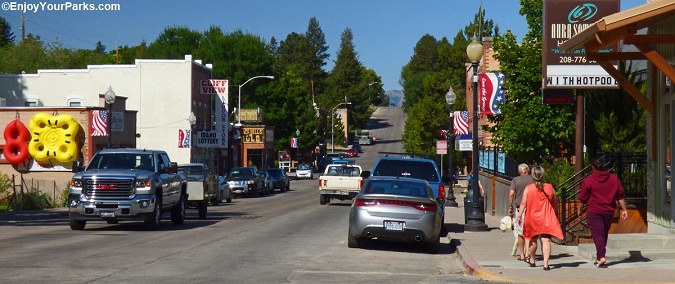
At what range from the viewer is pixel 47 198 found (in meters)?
38.0

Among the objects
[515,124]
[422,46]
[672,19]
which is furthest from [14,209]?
[422,46]

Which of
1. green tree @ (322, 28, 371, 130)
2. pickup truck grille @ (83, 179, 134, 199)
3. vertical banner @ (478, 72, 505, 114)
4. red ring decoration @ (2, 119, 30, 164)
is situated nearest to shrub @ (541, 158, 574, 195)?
vertical banner @ (478, 72, 505, 114)

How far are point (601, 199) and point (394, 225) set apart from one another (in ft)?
16.5

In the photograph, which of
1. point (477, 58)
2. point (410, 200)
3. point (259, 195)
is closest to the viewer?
point (410, 200)

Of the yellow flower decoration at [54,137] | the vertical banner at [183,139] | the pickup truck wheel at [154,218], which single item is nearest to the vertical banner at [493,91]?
the pickup truck wheel at [154,218]

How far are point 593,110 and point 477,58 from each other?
14.0 ft

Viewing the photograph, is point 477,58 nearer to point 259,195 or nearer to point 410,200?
point 410,200

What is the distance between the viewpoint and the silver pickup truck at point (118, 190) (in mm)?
23078

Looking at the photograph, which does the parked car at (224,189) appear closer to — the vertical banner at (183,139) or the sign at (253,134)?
the vertical banner at (183,139)

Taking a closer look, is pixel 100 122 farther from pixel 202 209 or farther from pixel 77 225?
pixel 77 225

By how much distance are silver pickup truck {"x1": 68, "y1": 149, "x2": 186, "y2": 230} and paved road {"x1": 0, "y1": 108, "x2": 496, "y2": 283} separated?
1.56 feet

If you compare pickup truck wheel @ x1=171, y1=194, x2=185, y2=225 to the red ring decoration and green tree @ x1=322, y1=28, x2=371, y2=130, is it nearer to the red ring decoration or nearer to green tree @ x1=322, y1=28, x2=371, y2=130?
the red ring decoration

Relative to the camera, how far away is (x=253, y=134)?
301ft

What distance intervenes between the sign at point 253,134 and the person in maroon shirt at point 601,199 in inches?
3038
